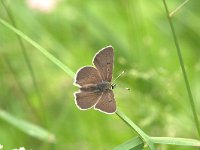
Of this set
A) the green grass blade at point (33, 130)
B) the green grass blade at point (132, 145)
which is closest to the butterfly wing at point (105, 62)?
the green grass blade at point (132, 145)

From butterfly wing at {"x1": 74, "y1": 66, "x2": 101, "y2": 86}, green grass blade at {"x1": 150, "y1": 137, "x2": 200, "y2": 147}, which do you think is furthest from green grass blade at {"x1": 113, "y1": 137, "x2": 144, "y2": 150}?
butterfly wing at {"x1": 74, "y1": 66, "x2": 101, "y2": 86}

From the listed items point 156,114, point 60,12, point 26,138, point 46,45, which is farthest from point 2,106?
point 60,12

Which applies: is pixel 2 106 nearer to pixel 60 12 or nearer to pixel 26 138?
pixel 26 138

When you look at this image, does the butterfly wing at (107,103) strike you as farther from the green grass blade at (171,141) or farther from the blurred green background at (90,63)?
the blurred green background at (90,63)

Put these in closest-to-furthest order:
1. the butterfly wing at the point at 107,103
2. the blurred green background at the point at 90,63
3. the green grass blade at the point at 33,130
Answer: the butterfly wing at the point at 107,103
the green grass blade at the point at 33,130
the blurred green background at the point at 90,63

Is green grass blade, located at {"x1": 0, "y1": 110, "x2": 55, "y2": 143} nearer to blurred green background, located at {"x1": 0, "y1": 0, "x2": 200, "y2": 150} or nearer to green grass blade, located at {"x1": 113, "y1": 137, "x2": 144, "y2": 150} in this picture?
blurred green background, located at {"x1": 0, "y1": 0, "x2": 200, "y2": 150}

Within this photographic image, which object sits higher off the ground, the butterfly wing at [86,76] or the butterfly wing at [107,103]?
the butterfly wing at [86,76]
